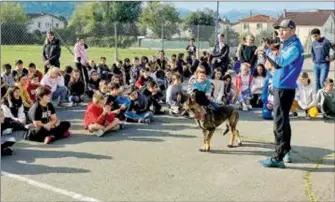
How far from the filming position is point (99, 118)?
9.03m

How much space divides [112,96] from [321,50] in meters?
6.16

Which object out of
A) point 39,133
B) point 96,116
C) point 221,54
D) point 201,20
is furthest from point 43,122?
point 201,20

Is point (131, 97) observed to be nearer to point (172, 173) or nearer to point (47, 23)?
point (172, 173)

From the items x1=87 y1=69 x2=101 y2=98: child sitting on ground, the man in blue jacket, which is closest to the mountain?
x1=87 y1=69 x2=101 y2=98: child sitting on ground

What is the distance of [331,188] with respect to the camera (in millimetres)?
6316

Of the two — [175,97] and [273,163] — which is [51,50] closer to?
[175,97]

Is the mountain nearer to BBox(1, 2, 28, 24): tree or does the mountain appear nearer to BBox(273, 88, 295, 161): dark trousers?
BBox(1, 2, 28, 24): tree

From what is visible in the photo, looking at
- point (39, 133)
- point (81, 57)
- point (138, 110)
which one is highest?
point (81, 57)

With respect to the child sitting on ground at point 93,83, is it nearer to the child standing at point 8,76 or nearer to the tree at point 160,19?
the child standing at point 8,76

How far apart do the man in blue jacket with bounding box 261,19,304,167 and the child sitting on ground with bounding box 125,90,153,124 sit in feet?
12.8

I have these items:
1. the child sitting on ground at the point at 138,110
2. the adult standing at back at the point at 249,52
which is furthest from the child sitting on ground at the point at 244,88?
the child sitting on ground at the point at 138,110

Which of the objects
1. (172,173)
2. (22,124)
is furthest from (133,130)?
(172,173)

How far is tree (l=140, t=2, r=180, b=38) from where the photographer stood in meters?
28.0

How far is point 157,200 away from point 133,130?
3.94m
